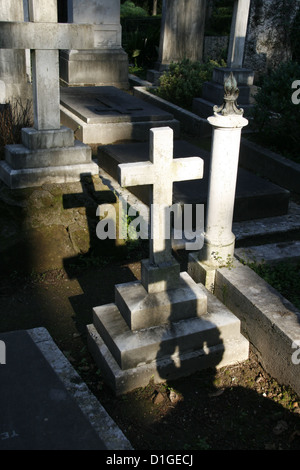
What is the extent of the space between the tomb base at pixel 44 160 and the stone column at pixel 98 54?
5668 millimetres

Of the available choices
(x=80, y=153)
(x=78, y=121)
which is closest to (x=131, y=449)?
(x=80, y=153)

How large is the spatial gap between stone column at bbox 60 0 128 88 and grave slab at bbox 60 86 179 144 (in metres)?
A: 2.12

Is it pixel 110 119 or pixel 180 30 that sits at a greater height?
pixel 180 30

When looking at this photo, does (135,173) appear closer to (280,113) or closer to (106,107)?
(280,113)

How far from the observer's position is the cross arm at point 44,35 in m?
4.82

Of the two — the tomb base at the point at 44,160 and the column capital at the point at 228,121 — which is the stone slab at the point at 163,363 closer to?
the column capital at the point at 228,121

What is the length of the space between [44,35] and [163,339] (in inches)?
121

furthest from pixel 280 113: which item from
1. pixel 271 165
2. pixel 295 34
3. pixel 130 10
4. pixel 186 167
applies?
pixel 130 10

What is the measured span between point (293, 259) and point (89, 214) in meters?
2.03

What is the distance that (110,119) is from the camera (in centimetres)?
790

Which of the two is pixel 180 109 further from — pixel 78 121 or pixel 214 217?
pixel 214 217

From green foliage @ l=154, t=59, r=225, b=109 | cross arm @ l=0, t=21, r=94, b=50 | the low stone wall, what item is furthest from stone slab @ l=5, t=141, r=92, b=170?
green foliage @ l=154, t=59, r=225, b=109

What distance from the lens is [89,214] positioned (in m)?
5.35

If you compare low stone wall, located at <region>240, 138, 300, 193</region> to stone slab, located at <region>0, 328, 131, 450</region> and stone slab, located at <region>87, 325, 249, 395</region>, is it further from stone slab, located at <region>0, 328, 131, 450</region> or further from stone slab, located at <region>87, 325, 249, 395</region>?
stone slab, located at <region>0, 328, 131, 450</region>
